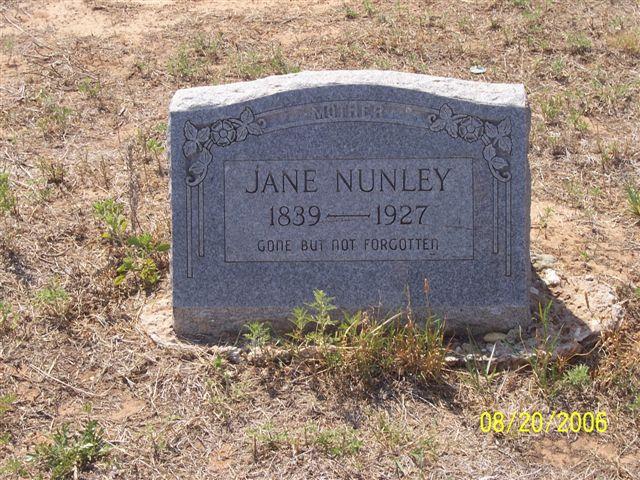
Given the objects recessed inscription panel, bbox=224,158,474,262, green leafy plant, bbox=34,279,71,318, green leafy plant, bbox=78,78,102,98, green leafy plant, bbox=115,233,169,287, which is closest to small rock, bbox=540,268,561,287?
recessed inscription panel, bbox=224,158,474,262

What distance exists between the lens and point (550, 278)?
4734 millimetres

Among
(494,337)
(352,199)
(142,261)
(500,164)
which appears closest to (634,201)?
(500,164)

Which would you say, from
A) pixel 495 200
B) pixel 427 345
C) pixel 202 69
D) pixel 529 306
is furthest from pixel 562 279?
pixel 202 69

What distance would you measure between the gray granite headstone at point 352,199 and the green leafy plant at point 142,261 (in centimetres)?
59

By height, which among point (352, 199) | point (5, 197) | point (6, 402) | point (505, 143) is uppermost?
point (505, 143)

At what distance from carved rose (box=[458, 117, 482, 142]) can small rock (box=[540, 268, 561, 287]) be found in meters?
1.09

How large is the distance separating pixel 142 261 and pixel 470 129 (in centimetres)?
211

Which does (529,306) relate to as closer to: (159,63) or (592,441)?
(592,441)

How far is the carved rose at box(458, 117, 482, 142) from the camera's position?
412cm

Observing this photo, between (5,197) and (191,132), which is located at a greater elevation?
(191,132)

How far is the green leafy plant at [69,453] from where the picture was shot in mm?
3307

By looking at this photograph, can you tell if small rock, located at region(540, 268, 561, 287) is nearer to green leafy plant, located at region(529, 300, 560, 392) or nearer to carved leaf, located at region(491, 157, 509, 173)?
green leafy plant, located at region(529, 300, 560, 392)

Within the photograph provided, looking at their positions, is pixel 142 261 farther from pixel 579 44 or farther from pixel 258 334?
pixel 579 44
